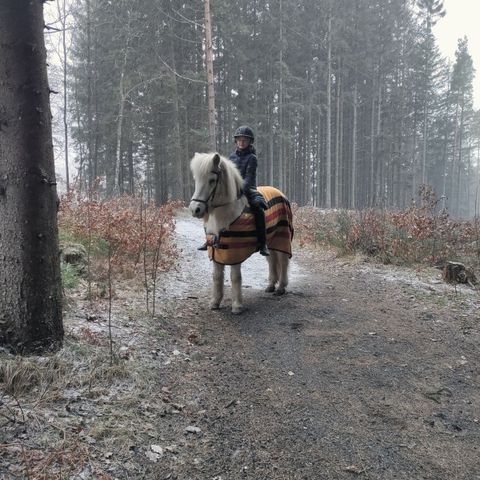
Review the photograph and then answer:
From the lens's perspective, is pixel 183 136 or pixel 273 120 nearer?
pixel 183 136

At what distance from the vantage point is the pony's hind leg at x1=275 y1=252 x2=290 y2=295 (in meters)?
6.79

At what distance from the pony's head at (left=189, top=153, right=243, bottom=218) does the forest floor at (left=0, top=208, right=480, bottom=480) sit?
158 centimetres

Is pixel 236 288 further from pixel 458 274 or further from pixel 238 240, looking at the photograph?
pixel 458 274

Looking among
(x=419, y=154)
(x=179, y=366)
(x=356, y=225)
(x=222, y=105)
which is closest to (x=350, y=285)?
(x=356, y=225)

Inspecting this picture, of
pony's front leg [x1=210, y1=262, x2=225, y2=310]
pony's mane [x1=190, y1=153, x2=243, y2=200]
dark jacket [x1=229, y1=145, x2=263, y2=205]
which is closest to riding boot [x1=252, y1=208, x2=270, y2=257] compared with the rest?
dark jacket [x1=229, y1=145, x2=263, y2=205]

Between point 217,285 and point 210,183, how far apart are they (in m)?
1.60

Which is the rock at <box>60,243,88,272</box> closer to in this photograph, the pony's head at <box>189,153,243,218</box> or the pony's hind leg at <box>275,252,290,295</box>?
the pony's head at <box>189,153,243,218</box>

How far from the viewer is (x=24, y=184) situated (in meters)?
3.06

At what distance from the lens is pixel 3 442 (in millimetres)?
2225

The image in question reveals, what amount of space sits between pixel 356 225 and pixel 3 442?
9.34m

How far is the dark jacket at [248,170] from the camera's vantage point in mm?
5902

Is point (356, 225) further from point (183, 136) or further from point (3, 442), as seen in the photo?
point (183, 136)

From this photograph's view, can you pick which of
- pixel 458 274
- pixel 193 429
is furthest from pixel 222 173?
pixel 458 274

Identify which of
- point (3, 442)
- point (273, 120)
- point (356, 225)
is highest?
point (273, 120)
